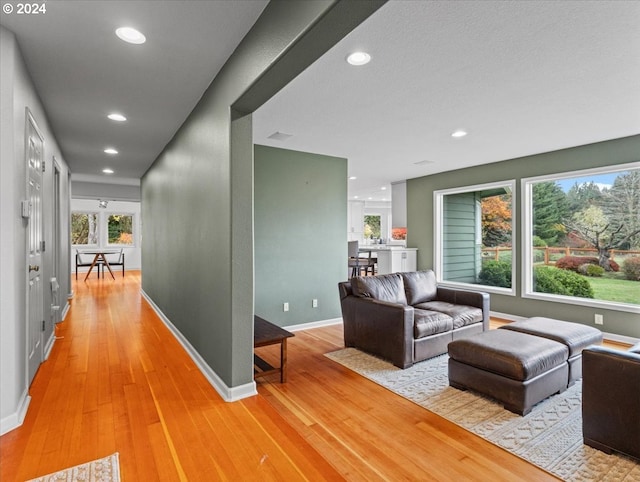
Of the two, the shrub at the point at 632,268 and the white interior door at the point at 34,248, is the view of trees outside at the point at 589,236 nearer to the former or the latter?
the shrub at the point at 632,268

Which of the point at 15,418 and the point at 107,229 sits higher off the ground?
the point at 107,229

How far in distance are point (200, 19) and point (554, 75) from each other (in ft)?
8.30

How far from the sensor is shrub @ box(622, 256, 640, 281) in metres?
4.23

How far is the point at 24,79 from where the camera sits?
249 centimetres

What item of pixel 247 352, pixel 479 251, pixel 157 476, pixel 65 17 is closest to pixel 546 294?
pixel 479 251

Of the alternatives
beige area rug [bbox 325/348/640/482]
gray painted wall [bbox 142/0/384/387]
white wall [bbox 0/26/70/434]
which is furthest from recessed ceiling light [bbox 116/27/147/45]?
beige area rug [bbox 325/348/640/482]

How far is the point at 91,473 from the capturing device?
1.75 m

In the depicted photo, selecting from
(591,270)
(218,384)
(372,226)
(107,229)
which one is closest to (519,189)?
(591,270)

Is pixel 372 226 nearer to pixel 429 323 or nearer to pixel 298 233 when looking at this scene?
pixel 298 233

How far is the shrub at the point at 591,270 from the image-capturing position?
4.61m

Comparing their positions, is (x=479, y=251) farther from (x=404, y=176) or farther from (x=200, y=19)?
(x=200, y=19)

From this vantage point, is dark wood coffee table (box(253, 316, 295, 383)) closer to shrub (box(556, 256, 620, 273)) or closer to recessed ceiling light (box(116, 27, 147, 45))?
recessed ceiling light (box(116, 27, 147, 45))

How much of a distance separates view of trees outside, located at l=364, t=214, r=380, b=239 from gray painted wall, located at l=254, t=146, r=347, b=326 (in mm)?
7012

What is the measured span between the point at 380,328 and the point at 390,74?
233 centimetres
